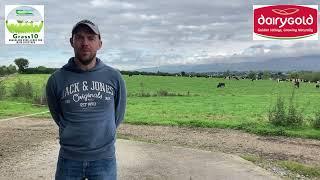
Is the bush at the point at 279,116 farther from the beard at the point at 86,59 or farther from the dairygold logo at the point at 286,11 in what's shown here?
the beard at the point at 86,59

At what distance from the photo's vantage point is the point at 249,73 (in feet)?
325

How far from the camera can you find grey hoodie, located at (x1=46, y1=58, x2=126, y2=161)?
399cm

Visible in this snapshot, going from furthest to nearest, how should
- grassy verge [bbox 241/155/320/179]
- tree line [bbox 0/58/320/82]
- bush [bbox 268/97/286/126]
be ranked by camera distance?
tree line [bbox 0/58/320/82]
bush [bbox 268/97/286/126]
grassy verge [bbox 241/155/320/179]

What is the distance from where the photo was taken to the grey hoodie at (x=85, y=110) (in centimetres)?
399

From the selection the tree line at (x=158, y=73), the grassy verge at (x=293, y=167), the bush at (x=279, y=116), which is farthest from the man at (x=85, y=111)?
the tree line at (x=158, y=73)

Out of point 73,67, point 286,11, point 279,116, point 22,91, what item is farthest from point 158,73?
point 73,67

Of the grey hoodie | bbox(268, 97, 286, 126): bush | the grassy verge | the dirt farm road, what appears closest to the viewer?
the grey hoodie

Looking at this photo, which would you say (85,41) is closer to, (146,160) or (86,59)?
(86,59)

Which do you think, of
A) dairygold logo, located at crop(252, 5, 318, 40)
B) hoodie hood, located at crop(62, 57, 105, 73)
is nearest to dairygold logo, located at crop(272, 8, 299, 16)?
dairygold logo, located at crop(252, 5, 318, 40)

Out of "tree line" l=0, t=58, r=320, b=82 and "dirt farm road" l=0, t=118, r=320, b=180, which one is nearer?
"dirt farm road" l=0, t=118, r=320, b=180

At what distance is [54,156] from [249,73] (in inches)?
3589

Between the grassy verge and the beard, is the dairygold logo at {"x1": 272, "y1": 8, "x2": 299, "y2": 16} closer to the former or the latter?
the grassy verge

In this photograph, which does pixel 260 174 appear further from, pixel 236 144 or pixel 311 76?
pixel 311 76

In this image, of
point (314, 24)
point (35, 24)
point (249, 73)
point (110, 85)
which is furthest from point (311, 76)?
point (110, 85)
